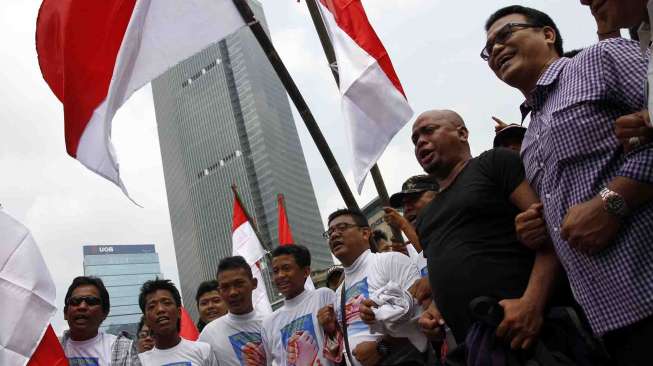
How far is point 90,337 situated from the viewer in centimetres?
392

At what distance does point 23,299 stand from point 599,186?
11.6 feet

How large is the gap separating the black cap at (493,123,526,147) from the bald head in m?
0.54

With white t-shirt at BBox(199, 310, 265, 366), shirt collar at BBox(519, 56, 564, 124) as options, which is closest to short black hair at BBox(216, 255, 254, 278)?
white t-shirt at BBox(199, 310, 265, 366)

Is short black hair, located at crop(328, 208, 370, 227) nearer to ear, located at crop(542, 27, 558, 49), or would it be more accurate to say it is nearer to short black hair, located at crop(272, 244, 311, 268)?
short black hair, located at crop(272, 244, 311, 268)

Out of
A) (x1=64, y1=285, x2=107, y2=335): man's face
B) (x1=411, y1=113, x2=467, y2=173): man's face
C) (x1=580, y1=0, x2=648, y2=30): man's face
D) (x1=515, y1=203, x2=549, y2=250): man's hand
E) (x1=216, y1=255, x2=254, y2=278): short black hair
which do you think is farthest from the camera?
(x1=216, y1=255, x2=254, y2=278): short black hair

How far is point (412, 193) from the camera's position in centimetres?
396

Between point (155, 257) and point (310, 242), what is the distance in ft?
247

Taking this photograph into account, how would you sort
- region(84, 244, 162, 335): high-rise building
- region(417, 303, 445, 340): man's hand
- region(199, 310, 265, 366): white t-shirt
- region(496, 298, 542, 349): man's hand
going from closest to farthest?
region(496, 298, 542, 349): man's hand
region(417, 303, 445, 340): man's hand
region(199, 310, 265, 366): white t-shirt
region(84, 244, 162, 335): high-rise building

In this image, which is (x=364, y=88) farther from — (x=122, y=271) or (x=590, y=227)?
(x=122, y=271)

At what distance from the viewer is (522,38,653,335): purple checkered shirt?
170 cm

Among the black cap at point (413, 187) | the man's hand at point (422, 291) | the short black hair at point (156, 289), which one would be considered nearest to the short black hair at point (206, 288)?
the short black hair at point (156, 289)

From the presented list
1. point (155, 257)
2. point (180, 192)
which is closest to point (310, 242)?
point (180, 192)

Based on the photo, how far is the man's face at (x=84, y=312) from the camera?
154 inches

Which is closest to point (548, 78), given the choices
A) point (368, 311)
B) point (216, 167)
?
point (368, 311)
